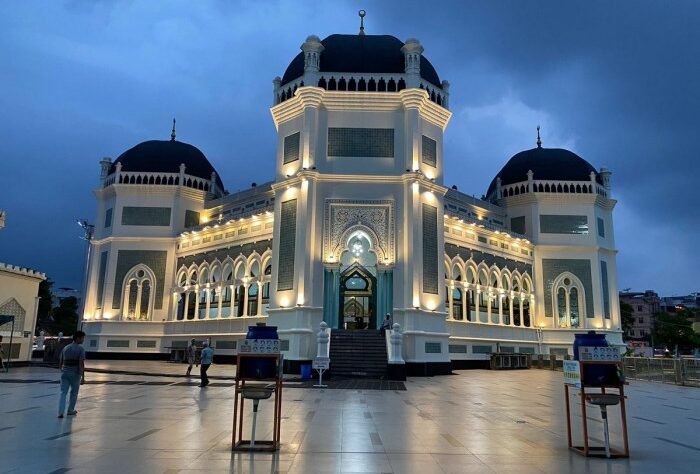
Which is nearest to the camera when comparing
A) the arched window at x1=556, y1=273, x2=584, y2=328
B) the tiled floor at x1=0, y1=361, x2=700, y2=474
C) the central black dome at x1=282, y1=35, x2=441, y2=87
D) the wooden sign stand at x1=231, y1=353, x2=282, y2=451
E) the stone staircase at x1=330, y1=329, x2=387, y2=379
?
the tiled floor at x1=0, y1=361, x2=700, y2=474

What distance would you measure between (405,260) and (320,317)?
4.54m

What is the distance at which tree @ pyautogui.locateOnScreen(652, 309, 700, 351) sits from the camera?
5553 cm

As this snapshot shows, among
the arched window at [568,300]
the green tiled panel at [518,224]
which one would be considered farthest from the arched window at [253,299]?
the arched window at [568,300]

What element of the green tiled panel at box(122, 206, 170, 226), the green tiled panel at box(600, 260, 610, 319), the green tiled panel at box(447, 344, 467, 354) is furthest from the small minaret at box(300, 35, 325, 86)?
the green tiled panel at box(600, 260, 610, 319)

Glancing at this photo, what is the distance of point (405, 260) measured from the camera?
920 inches

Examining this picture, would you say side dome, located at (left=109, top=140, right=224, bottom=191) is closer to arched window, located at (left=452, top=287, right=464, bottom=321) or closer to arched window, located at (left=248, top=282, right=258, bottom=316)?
arched window, located at (left=248, top=282, right=258, bottom=316)

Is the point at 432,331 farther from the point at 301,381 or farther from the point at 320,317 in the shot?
the point at 301,381

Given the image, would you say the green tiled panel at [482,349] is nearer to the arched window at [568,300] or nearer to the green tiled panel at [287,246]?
the arched window at [568,300]

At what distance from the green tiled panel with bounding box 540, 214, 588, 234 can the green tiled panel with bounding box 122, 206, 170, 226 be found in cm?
2533

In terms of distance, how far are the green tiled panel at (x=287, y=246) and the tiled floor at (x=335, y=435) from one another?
10.2 m

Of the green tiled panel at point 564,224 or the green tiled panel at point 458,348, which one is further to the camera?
the green tiled panel at point 564,224

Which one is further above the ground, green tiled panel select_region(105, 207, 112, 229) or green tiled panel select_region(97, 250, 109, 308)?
green tiled panel select_region(105, 207, 112, 229)

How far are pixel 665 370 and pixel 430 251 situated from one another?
10.5m

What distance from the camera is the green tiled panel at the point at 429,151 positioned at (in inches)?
997
